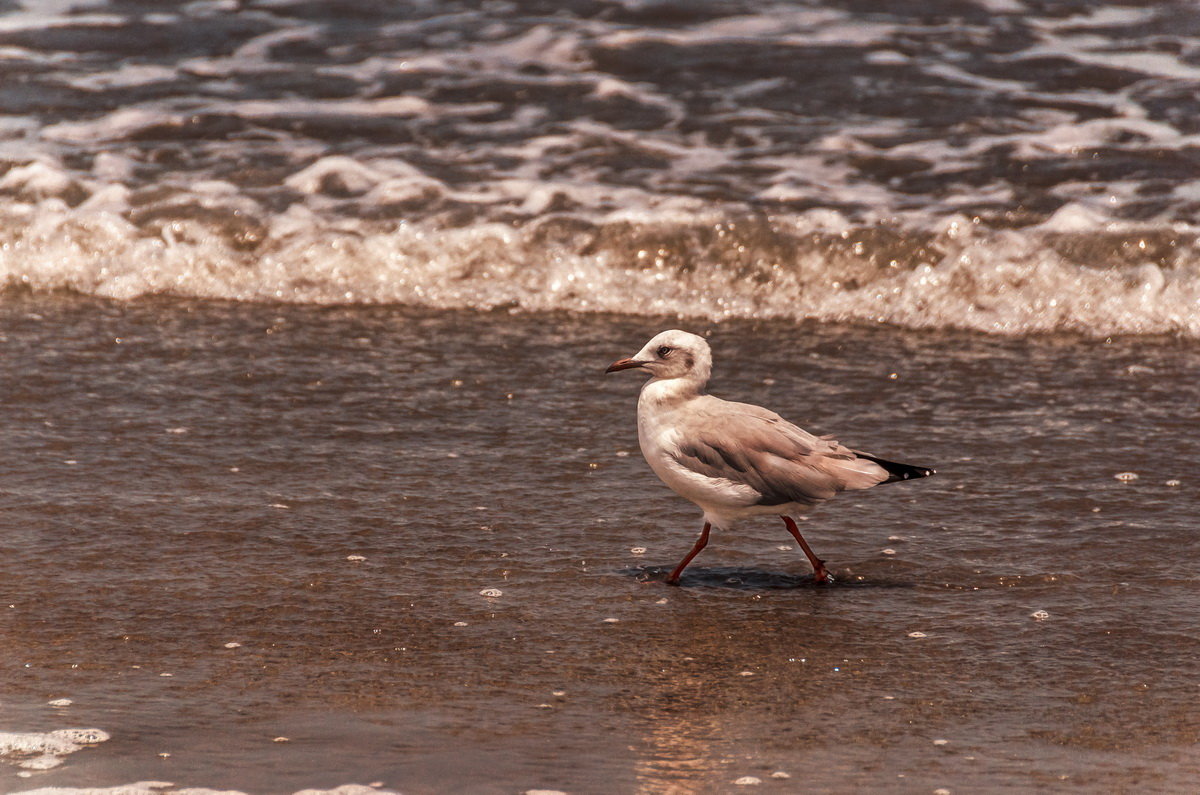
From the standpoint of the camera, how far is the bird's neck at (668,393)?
4.70 metres

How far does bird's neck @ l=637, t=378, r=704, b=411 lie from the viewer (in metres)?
4.70

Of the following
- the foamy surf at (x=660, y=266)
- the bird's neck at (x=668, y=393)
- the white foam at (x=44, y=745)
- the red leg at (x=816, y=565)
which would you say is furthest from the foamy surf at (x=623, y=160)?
the white foam at (x=44, y=745)

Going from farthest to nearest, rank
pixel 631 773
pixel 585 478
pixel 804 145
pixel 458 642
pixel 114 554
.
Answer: pixel 804 145
pixel 585 478
pixel 114 554
pixel 458 642
pixel 631 773

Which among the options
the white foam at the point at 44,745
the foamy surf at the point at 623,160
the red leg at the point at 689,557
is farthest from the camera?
the foamy surf at the point at 623,160

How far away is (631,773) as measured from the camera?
325 cm

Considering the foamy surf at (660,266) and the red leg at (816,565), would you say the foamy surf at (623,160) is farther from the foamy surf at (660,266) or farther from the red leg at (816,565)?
the red leg at (816,565)

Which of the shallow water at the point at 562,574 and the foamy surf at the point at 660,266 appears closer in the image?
the shallow water at the point at 562,574

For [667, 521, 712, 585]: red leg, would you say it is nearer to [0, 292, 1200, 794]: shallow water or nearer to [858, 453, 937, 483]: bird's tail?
[0, 292, 1200, 794]: shallow water

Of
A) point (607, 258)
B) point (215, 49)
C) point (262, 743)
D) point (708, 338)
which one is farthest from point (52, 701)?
point (215, 49)

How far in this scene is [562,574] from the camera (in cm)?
455

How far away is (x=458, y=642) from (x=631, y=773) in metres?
0.93

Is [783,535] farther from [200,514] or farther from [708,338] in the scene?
[708,338]

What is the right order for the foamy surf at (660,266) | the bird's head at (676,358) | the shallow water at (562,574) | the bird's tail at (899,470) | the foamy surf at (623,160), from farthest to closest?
the foamy surf at (623,160)
the foamy surf at (660,266)
the bird's head at (676,358)
the bird's tail at (899,470)
the shallow water at (562,574)

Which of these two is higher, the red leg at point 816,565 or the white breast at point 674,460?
the white breast at point 674,460
